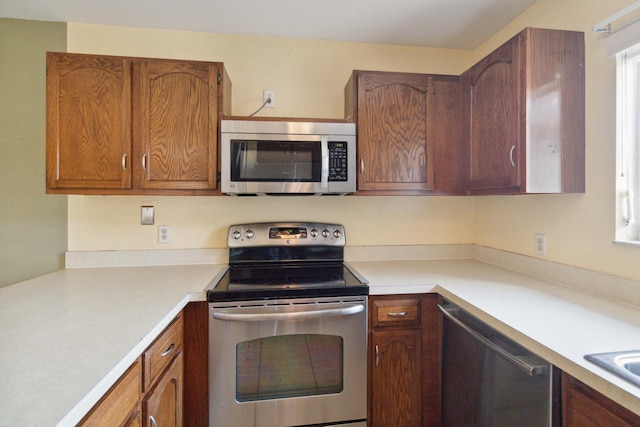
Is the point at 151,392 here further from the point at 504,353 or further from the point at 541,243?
the point at 541,243

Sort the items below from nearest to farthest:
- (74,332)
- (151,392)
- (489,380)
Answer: (74,332) < (151,392) < (489,380)

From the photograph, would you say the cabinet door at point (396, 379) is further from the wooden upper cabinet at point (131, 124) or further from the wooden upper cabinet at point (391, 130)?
the wooden upper cabinet at point (131, 124)

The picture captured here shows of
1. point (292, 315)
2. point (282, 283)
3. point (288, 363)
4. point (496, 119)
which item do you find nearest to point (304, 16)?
point (496, 119)

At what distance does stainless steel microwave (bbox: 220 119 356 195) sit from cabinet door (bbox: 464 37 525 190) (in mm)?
693

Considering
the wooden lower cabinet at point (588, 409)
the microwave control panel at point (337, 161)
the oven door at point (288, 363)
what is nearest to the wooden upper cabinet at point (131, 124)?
the microwave control panel at point (337, 161)

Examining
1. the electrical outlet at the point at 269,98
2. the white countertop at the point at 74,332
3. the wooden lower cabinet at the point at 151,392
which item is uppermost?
the electrical outlet at the point at 269,98

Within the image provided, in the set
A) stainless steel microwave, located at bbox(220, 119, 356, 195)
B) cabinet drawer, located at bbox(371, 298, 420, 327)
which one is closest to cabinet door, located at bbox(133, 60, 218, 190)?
stainless steel microwave, located at bbox(220, 119, 356, 195)

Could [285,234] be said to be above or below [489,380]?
above

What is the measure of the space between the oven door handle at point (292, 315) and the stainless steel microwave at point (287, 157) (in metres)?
0.62

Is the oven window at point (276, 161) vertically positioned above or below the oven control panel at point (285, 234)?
above

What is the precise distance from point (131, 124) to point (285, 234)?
1035mm

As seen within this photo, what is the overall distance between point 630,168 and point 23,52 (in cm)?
315

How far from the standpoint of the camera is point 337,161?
64.6 inches

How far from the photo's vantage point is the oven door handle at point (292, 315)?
52.1 inches
